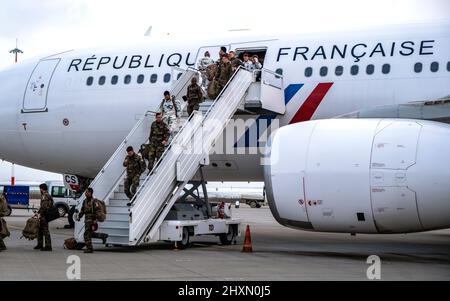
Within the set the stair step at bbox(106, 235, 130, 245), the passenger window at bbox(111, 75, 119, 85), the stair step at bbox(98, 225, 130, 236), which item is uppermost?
the passenger window at bbox(111, 75, 119, 85)

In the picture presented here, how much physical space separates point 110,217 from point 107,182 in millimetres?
1129

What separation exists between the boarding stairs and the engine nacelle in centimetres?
251

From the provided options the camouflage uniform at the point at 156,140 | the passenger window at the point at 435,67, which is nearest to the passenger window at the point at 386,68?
the passenger window at the point at 435,67

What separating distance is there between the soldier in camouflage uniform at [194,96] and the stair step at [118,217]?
297 cm

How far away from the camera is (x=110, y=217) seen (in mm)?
14547

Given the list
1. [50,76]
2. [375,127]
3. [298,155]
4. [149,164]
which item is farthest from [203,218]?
[50,76]

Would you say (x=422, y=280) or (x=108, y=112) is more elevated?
(x=108, y=112)

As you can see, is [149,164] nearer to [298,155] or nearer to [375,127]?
[298,155]

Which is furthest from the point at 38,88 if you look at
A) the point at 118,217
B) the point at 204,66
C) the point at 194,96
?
the point at 118,217

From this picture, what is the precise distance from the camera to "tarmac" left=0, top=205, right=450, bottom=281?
10.0 m

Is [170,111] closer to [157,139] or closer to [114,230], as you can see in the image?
[157,139]

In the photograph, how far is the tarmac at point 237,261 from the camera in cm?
1005

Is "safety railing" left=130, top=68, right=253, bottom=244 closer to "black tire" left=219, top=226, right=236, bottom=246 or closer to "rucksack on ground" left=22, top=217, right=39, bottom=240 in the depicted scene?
"black tire" left=219, top=226, right=236, bottom=246

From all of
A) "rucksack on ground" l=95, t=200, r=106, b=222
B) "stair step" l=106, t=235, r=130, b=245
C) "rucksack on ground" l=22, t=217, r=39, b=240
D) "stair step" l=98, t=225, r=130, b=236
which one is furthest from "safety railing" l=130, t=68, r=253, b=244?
"rucksack on ground" l=22, t=217, r=39, b=240
